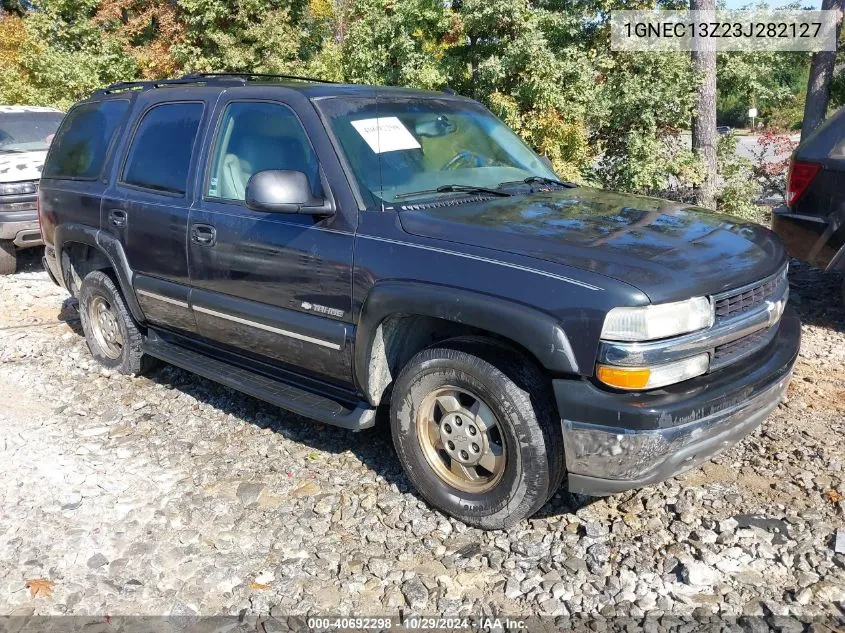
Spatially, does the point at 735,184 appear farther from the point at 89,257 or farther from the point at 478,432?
the point at 89,257

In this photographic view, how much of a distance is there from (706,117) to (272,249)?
23.1 ft

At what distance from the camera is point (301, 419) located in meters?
4.75

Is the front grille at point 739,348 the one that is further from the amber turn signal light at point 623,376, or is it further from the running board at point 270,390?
the running board at point 270,390

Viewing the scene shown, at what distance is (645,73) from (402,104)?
18.1 ft

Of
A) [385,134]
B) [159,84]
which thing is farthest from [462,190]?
[159,84]

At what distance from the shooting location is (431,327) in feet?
11.7

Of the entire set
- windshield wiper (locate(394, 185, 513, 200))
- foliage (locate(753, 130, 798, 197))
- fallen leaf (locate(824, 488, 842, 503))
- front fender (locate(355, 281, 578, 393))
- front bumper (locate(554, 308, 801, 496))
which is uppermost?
windshield wiper (locate(394, 185, 513, 200))

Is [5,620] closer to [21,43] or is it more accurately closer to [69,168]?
[69,168]

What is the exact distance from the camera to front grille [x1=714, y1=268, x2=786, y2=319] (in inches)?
120

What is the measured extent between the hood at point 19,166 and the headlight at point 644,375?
816 centimetres

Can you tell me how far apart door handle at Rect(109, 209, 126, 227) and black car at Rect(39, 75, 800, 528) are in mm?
25

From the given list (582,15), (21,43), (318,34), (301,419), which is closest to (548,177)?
(301,419)

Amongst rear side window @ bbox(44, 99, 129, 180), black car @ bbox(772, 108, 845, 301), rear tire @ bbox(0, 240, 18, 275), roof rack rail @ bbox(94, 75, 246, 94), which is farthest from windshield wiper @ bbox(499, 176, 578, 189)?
rear tire @ bbox(0, 240, 18, 275)

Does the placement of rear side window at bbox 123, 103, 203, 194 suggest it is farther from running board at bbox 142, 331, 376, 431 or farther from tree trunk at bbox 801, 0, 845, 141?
tree trunk at bbox 801, 0, 845, 141
